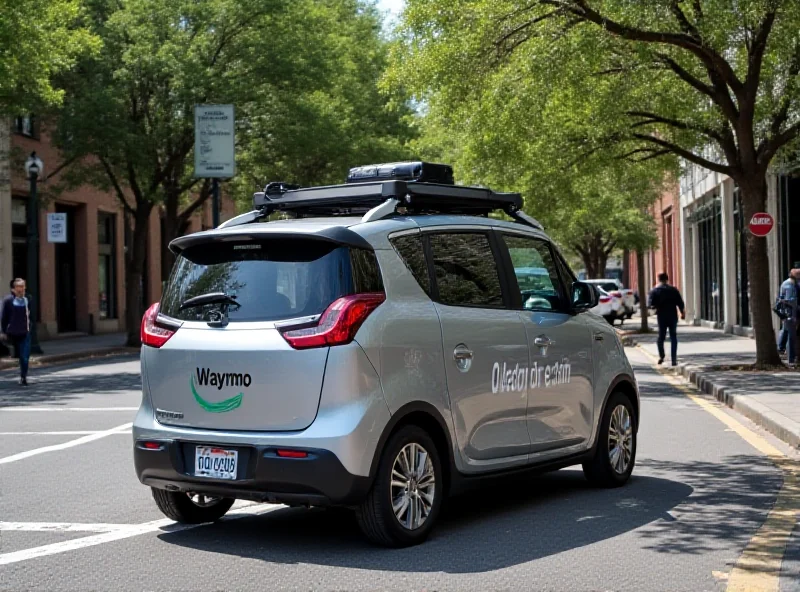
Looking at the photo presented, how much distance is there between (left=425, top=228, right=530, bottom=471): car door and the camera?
7.17 meters

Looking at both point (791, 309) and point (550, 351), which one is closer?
point (550, 351)

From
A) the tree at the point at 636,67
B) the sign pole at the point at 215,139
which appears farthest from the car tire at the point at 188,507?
the sign pole at the point at 215,139

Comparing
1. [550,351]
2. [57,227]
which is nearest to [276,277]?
[550,351]

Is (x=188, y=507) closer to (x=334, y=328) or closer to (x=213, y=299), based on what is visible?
(x=213, y=299)

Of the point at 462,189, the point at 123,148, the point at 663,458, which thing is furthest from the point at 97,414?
the point at 123,148

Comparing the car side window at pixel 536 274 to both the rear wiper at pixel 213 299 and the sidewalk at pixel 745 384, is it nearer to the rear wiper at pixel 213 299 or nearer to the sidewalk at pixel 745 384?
the rear wiper at pixel 213 299

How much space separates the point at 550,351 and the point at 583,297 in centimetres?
59

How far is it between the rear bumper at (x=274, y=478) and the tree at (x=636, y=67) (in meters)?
12.9

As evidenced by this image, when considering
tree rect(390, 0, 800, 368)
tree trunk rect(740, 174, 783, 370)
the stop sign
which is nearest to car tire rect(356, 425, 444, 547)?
tree rect(390, 0, 800, 368)

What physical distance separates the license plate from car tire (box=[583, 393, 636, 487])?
317 cm

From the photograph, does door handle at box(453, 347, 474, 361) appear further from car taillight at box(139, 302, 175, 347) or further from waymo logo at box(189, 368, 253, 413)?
car taillight at box(139, 302, 175, 347)

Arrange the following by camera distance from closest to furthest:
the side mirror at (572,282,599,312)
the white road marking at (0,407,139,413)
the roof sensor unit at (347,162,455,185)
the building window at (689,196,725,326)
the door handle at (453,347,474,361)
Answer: the door handle at (453,347,474,361)
the roof sensor unit at (347,162,455,185)
the side mirror at (572,282,599,312)
the white road marking at (0,407,139,413)
the building window at (689,196,725,326)

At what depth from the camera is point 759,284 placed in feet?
69.3

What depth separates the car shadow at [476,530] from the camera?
6516 mm
